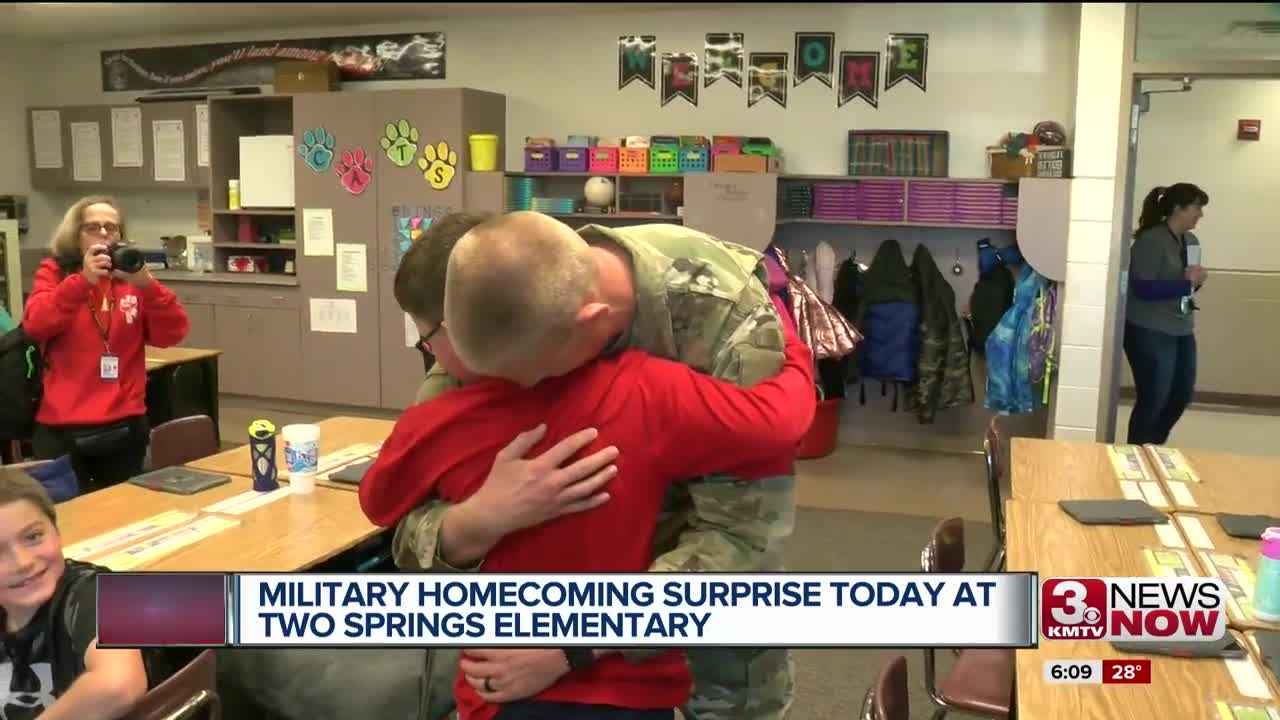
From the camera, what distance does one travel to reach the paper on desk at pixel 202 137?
779 centimetres

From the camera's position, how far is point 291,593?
1514 millimetres

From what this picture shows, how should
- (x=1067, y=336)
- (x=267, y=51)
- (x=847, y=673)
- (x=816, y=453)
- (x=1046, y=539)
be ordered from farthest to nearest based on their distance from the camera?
(x=267, y=51)
(x=816, y=453)
(x=1067, y=336)
(x=847, y=673)
(x=1046, y=539)

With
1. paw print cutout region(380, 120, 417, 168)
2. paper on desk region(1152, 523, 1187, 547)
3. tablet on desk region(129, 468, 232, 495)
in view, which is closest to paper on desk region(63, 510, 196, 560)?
tablet on desk region(129, 468, 232, 495)

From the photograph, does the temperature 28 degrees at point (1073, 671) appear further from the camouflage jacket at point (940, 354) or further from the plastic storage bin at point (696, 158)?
the plastic storage bin at point (696, 158)

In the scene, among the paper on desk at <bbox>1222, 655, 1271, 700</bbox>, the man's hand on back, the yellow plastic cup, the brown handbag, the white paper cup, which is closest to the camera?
the man's hand on back

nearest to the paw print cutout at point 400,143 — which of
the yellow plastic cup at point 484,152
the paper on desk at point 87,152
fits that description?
the yellow plastic cup at point 484,152

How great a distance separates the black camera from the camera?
11.4 feet

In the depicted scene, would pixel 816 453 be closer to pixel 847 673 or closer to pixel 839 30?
pixel 839 30

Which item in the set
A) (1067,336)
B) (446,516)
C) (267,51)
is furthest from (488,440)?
(267,51)

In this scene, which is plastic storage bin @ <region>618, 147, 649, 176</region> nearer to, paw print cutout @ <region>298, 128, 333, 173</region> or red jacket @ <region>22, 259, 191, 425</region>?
paw print cutout @ <region>298, 128, 333, 173</region>

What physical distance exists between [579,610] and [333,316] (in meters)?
6.35

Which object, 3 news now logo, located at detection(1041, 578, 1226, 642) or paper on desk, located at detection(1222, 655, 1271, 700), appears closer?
paper on desk, located at detection(1222, 655, 1271, 700)

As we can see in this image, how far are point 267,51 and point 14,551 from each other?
6.83m

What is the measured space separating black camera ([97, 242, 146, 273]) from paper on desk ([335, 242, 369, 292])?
3547 mm
